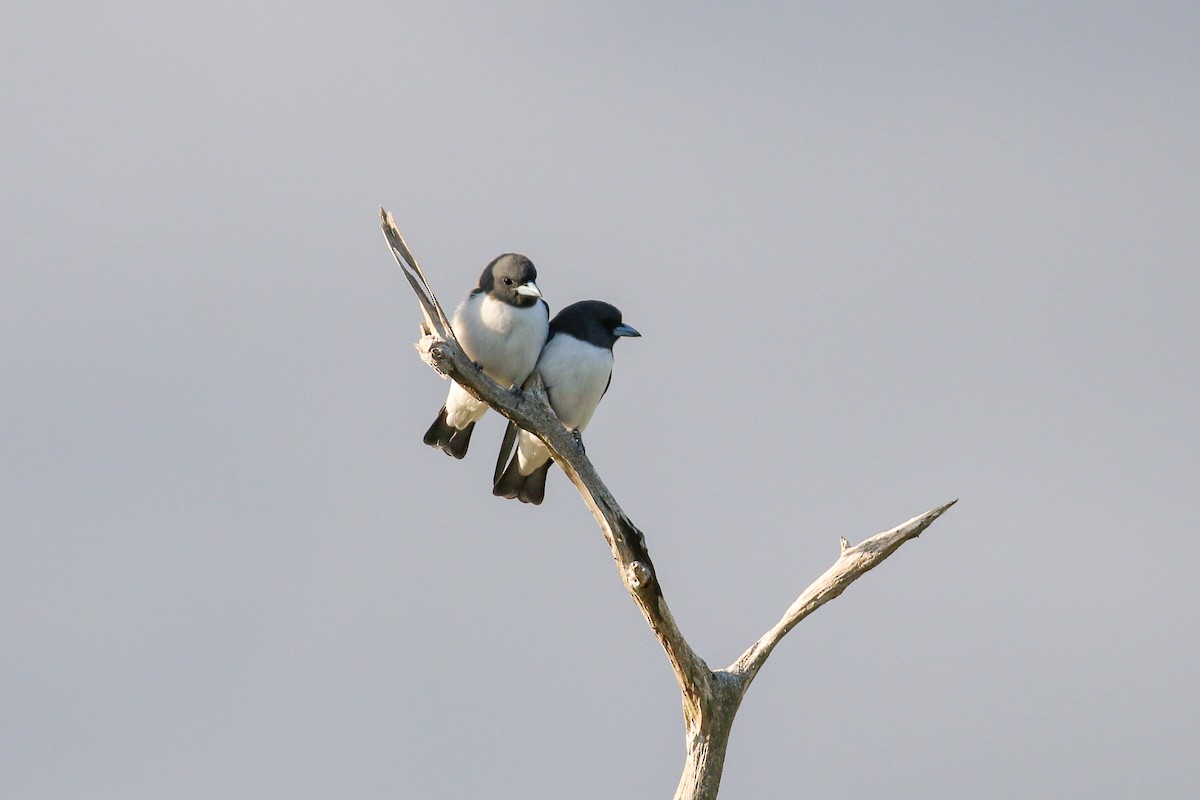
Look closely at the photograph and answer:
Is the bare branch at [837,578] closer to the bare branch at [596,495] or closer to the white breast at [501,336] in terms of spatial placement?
the bare branch at [596,495]

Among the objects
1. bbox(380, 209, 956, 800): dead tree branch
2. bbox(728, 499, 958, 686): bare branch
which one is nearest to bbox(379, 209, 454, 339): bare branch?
bbox(380, 209, 956, 800): dead tree branch

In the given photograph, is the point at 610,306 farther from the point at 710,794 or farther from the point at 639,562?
the point at 710,794

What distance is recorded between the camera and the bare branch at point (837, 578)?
10016mm

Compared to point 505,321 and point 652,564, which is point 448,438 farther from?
point 652,564

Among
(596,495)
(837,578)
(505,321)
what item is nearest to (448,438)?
(505,321)

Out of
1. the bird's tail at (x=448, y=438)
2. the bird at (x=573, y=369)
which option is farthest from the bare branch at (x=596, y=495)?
the bird's tail at (x=448, y=438)

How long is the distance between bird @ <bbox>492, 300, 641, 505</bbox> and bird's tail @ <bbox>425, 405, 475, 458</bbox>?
32 centimetres

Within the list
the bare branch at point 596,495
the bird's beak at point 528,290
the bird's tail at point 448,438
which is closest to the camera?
the bare branch at point 596,495

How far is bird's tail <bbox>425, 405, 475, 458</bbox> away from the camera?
11.9 metres

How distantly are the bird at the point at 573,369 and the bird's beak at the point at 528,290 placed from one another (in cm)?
61

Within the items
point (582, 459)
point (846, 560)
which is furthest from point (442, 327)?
point (846, 560)

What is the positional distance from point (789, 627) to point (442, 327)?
2987mm

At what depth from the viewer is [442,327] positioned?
9820 millimetres

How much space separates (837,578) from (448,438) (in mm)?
3342
